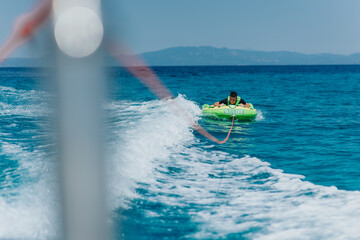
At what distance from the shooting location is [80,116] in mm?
931

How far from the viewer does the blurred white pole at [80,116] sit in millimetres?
895

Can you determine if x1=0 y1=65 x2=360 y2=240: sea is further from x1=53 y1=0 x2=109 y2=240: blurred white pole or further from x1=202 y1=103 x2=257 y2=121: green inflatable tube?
x1=202 y1=103 x2=257 y2=121: green inflatable tube

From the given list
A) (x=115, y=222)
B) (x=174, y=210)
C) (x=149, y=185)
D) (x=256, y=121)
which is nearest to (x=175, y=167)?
(x=149, y=185)

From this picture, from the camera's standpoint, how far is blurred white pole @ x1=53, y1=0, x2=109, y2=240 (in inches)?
35.2

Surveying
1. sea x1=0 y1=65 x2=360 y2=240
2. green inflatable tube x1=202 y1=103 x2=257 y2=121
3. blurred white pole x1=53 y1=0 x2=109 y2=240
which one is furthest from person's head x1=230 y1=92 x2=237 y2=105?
blurred white pole x1=53 y1=0 x2=109 y2=240

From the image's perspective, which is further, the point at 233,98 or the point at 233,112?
the point at 233,98

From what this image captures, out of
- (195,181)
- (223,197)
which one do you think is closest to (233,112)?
(195,181)

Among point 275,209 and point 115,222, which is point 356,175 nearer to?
point 275,209

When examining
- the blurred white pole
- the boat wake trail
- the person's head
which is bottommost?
the boat wake trail

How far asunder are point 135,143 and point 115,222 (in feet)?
17.2

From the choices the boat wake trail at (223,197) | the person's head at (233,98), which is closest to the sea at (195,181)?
the boat wake trail at (223,197)

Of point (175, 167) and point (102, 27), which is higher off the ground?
point (102, 27)

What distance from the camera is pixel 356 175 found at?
795 centimetres

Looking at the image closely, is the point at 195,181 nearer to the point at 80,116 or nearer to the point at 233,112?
the point at 80,116
